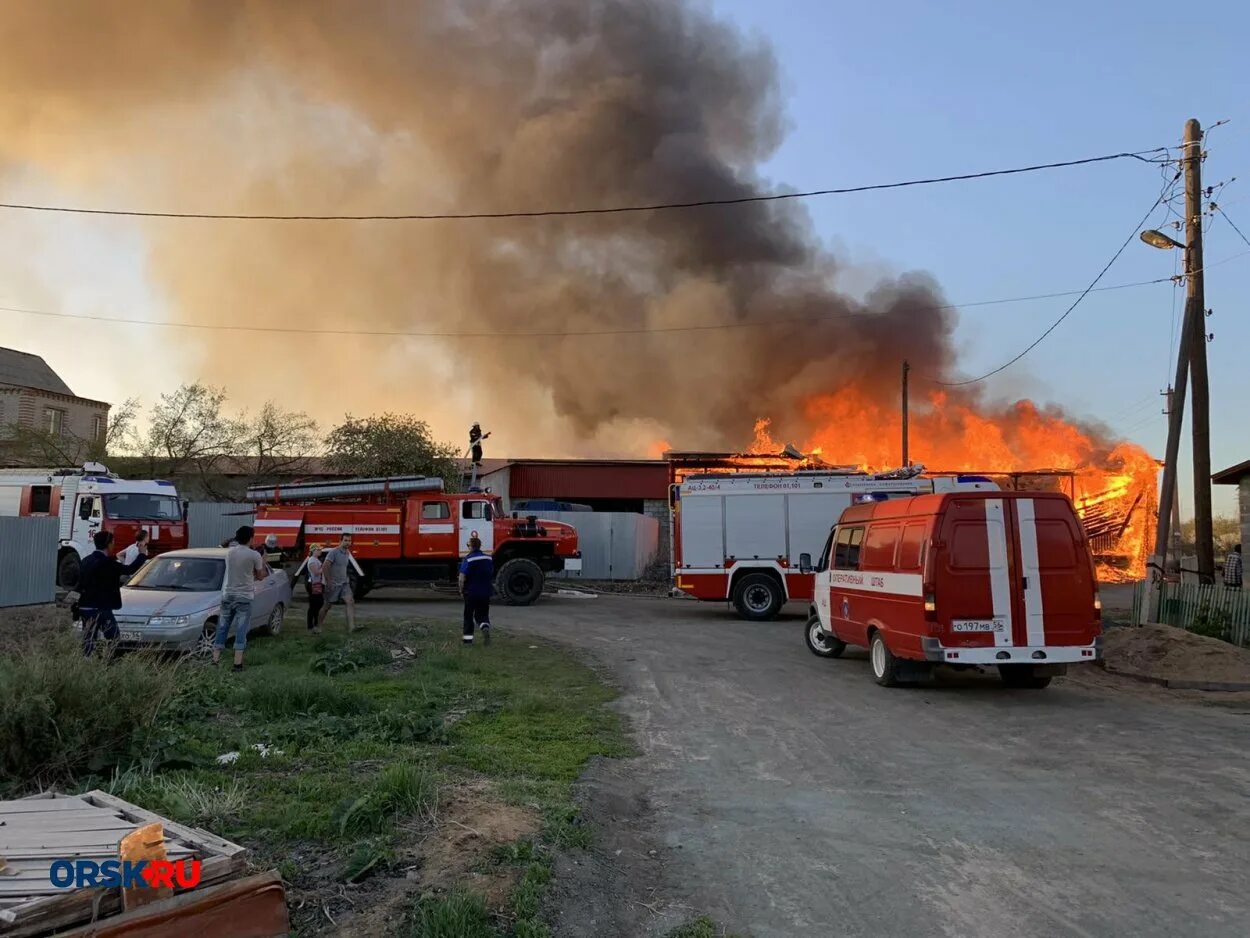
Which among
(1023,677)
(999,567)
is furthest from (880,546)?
(1023,677)

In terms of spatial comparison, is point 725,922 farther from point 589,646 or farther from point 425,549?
point 425,549

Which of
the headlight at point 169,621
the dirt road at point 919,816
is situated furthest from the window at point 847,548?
the headlight at point 169,621

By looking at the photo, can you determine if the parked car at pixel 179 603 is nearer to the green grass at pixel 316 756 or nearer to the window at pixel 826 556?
the green grass at pixel 316 756

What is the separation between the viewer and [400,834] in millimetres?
4168

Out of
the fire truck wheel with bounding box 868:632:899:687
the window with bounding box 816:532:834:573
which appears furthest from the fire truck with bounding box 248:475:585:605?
the fire truck wheel with bounding box 868:632:899:687

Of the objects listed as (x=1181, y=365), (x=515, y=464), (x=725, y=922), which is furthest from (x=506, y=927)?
(x=515, y=464)

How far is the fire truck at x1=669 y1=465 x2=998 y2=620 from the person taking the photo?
59.0 feet

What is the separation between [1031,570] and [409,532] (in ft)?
46.2

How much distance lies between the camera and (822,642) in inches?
488

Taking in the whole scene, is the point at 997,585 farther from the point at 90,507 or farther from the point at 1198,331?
the point at 90,507

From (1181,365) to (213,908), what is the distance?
1505 centimetres

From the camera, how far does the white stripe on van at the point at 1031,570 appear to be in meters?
8.79

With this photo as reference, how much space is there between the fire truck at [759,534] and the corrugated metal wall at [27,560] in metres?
11.7

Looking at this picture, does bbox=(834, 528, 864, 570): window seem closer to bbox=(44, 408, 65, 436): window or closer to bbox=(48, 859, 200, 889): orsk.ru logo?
bbox=(48, 859, 200, 889): orsk.ru logo
